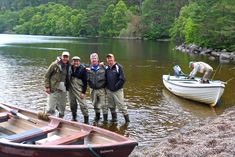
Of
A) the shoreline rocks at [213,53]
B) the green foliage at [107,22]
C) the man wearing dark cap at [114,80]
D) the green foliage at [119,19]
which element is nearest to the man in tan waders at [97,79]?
the man wearing dark cap at [114,80]

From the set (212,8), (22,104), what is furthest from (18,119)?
(212,8)

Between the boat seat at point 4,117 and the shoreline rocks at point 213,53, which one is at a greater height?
the boat seat at point 4,117

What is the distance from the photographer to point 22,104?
1606 cm

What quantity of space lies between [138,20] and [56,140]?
8549 cm

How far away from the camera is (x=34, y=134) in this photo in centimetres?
893

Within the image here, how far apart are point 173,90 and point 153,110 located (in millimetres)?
3526

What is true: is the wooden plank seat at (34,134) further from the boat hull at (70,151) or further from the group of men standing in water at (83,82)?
the group of men standing in water at (83,82)

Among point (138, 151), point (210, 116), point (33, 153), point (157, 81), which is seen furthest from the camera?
point (157, 81)

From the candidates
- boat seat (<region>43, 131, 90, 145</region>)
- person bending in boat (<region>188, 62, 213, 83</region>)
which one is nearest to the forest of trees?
person bending in boat (<region>188, 62, 213, 83</region>)

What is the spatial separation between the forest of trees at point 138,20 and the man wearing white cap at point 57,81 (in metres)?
32.7

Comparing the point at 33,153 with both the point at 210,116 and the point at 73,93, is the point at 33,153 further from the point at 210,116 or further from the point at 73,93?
the point at 210,116

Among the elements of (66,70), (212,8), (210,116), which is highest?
(212,8)

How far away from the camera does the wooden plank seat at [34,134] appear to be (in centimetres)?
857

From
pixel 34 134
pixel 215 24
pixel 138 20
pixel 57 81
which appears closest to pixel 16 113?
pixel 34 134
